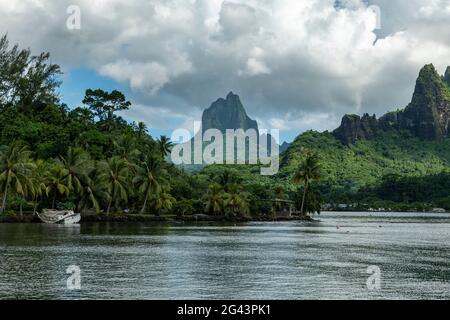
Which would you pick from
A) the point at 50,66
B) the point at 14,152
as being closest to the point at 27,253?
the point at 14,152

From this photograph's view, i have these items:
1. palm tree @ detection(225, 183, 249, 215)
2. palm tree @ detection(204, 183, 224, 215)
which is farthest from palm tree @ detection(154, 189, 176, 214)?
palm tree @ detection(225, 183, 249, 215)

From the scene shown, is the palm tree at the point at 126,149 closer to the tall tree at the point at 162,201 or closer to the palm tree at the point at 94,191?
the tall tree at the point at 162,201

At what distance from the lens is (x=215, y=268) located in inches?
1422

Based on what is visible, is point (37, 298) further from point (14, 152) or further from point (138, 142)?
point (138, 142)

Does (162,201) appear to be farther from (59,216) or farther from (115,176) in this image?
(59,216)

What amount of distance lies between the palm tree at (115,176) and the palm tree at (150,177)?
222cm

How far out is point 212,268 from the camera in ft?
119

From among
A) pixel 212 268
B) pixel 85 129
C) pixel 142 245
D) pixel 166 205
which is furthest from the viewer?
pixel 85 129

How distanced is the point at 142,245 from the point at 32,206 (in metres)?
44.5

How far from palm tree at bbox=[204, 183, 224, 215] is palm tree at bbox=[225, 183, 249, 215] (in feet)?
3.66

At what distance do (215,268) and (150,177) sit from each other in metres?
57.8

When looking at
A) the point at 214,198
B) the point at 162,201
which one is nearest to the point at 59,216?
the point at 162,201

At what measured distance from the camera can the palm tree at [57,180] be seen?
85125 millimetres
